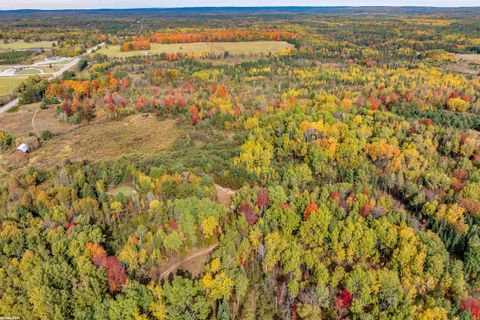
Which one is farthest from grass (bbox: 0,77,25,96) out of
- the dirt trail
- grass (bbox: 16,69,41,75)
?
the dirt trail

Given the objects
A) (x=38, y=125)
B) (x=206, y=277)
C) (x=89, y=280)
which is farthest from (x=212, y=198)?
(x=38, y=125)

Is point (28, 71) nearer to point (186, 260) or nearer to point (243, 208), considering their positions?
point (243, 208)

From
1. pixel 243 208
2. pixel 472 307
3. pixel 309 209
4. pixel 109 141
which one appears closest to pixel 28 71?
pixel 109 141

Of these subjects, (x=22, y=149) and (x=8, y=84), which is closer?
(x=22, y=149)

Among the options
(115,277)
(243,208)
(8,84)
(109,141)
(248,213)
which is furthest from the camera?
(8,84)

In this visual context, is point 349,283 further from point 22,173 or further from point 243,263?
point 22,173

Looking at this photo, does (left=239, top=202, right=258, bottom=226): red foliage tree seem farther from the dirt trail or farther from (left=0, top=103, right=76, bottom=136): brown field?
(left=0, top=103, right=76, bottom=136): brown field

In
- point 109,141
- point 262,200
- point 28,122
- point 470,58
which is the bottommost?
point 109,141

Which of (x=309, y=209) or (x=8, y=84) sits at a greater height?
(x=8, y=84)
